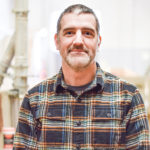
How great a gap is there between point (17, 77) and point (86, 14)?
81 centimetres

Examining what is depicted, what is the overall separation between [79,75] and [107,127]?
0.20m

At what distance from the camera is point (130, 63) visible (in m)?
4.62

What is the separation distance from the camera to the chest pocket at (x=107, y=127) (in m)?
1.05

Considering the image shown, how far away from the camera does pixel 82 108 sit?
3.53 feet

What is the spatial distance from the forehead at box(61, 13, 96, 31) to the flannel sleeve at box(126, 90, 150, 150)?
0.30 metres

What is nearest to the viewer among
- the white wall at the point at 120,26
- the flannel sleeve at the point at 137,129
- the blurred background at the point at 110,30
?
the flannel sleeve at the point at 137,129

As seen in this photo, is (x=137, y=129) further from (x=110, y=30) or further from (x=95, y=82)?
(x=110, y=30)

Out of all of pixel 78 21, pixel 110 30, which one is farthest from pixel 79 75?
pixel 110 30

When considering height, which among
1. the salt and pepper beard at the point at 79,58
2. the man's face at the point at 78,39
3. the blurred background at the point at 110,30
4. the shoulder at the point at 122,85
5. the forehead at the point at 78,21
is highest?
the blurred background at the point at 110,30

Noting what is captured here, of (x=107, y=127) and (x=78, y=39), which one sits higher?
(x=78, y=39)

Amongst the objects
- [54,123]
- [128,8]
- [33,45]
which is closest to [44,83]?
[54,123]

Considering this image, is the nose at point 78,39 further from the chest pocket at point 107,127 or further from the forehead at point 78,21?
the chest pocket at point 107,127

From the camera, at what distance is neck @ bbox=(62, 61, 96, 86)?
3.55 ft

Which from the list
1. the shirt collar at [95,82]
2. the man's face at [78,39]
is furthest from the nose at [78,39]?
the shirt collar at [95,82]
